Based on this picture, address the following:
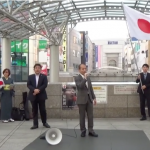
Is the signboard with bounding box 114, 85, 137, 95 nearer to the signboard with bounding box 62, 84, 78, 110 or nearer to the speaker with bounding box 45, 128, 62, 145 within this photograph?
the signboard with bounding box 62, 84, 78, 110

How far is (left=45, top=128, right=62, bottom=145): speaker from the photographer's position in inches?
266

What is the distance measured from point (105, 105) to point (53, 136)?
13.7ft

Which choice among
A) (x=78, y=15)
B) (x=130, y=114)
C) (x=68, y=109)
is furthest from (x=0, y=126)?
(x=78, y=15)

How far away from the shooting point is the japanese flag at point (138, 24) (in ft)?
30.5

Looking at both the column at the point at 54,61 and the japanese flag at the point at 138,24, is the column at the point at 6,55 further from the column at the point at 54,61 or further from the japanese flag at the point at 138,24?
the japanese flag at the point at 138,24

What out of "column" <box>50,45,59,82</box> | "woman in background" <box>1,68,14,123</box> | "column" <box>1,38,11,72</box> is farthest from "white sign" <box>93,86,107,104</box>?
"column" <box>50,45,59,82</box>

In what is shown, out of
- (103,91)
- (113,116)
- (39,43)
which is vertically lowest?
(113,116)

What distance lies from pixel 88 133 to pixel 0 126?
280cm

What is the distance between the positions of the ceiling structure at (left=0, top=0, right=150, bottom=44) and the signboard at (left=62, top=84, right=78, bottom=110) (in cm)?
924

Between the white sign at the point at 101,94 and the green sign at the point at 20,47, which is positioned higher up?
the green sign at the point at 20,47

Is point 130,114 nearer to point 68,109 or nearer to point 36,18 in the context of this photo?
point 68,109

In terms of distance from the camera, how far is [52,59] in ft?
103

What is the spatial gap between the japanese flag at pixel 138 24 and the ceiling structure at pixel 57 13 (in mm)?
10165

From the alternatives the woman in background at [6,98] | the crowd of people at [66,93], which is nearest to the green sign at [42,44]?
the crowd of people at [66,93]
